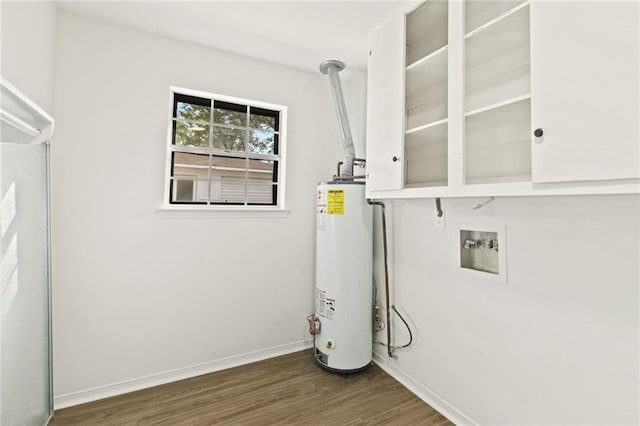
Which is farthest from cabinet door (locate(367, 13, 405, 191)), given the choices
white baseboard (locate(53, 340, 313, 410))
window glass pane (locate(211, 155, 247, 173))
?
white baseboard (locate(53, 340, 313, 410))

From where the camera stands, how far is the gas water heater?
228cm

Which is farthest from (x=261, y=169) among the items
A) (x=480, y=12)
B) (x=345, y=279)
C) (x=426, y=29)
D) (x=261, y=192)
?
(x=480, y=12)

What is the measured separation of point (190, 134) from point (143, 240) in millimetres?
893

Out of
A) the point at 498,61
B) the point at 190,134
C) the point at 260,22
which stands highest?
the point at 260,22

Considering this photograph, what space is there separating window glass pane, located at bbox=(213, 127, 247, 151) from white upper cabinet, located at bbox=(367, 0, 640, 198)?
1.16 meters

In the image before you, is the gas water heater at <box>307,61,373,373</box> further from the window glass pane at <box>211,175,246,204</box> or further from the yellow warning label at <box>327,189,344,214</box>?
the window glass pane at <box>211,175,246,204</box>

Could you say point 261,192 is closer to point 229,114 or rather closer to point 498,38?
point 229,114

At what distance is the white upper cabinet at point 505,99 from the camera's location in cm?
95

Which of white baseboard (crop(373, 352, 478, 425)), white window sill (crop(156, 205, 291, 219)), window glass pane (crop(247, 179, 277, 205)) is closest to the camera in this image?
white baseboard (crop(373, 352, 478, 425))


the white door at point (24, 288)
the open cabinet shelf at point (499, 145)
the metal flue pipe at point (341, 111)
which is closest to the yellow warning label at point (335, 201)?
the metal flue pipe at point (341, 111)

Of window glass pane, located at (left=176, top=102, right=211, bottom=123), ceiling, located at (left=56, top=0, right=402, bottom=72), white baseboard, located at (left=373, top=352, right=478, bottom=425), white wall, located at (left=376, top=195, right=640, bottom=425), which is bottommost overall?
white baseboard, located at (left=373, top=352, right=478, bottom=425)

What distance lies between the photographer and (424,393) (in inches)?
79.4

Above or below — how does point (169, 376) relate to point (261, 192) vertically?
below

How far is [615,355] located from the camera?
1.20 m
